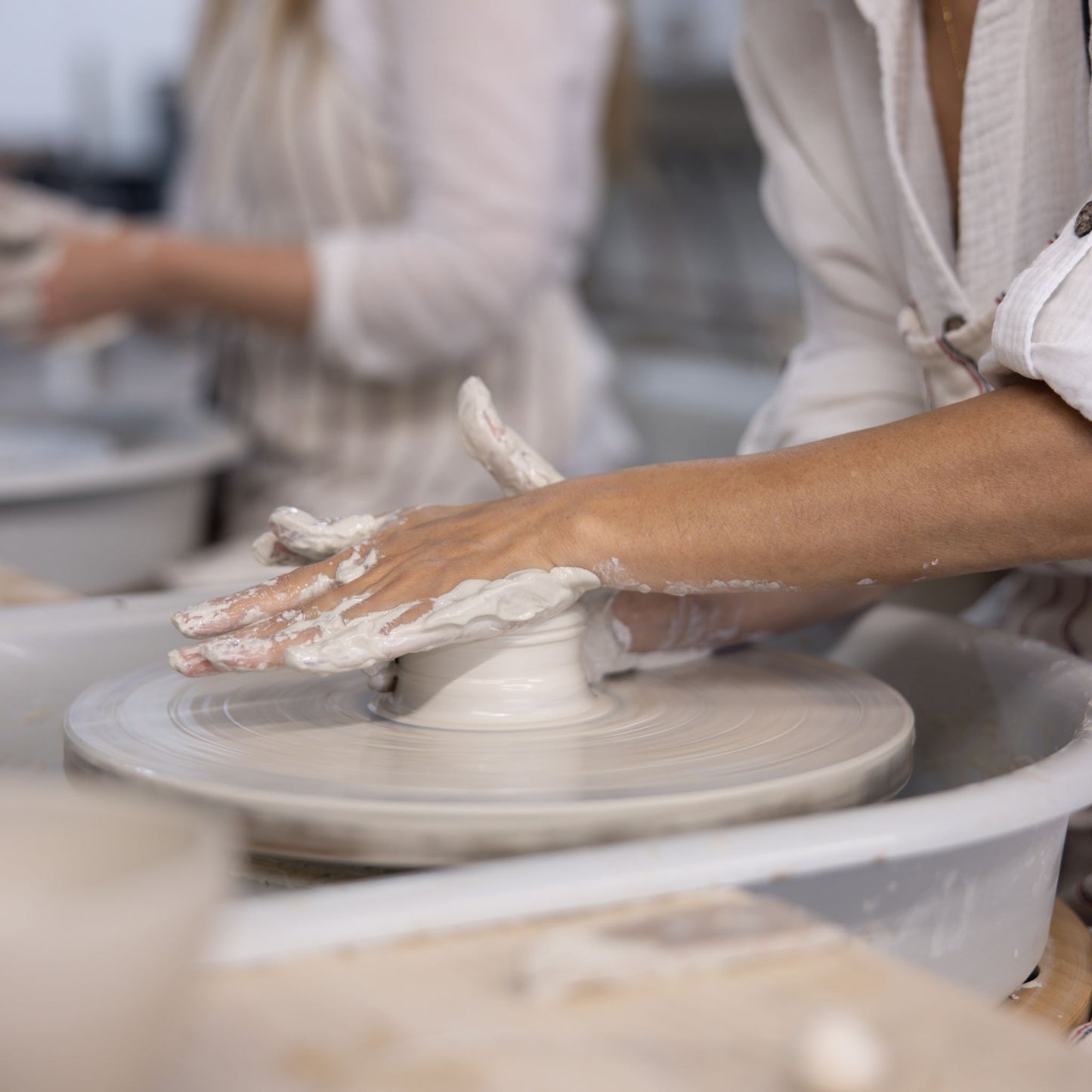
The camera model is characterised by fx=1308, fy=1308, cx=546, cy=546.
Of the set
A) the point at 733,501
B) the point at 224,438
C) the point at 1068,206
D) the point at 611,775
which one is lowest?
the point at 224,438

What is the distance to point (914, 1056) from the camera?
1.22 ft

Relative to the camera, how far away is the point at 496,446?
82 centimetres

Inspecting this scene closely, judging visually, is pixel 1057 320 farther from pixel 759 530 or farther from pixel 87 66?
pixel 87 66

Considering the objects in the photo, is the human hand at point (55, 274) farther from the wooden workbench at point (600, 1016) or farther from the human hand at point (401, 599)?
the wooden workbench at point (600, 1016)

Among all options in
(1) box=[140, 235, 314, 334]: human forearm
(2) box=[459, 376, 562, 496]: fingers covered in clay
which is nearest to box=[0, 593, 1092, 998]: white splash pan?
(2) box=[459, 376, 562, 496]: fingers covered in clay

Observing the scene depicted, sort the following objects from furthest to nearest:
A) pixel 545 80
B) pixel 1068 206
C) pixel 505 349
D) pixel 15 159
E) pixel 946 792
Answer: pixel 15 159, pixel 505 349, pixel 545 80, pixel 1068 206, pixel 946 792

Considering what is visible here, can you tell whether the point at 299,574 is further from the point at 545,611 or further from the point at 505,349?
the point at 505,349

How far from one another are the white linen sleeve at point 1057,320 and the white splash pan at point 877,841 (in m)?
0.19

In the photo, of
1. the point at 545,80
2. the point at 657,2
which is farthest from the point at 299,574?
the point at 657,2

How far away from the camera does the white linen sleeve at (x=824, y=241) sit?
106cm

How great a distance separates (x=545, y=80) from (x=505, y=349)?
16.1 inches

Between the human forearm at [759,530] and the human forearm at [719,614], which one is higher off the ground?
the human forearm at [759,530]

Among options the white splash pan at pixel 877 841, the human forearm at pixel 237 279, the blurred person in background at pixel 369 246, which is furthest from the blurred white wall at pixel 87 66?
the white splash pan at pixel 877 841

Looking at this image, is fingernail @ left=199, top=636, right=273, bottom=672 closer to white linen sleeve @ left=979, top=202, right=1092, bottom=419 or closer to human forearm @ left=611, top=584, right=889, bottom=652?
human forearm @ left=611, top=584, right=889, bottom=652
